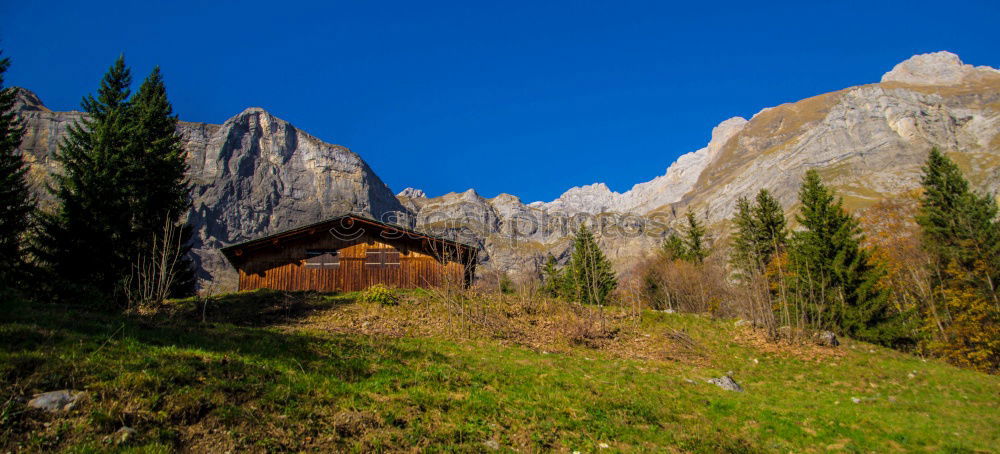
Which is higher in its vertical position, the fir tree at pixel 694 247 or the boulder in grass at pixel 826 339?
the fir tree at pixel 694 247

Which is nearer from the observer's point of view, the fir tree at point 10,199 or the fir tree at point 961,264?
the fir tree at point 10,199

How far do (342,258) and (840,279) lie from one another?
108 ft

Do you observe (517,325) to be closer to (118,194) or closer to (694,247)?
(118,194)

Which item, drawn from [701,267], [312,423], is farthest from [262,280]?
[701,267]

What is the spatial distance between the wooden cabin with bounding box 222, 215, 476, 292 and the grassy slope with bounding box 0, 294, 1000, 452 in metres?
12.1

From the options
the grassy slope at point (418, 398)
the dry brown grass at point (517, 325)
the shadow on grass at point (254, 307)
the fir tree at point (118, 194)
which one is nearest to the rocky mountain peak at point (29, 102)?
the fir tree at point (118, 194)

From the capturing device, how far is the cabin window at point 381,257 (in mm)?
28594

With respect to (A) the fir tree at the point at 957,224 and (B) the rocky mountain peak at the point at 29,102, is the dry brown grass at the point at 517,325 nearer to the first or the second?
(A) the fir tree at the point at 957,224

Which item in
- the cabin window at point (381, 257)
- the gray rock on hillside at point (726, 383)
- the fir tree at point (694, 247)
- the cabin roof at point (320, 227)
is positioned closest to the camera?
the gray rock on hillside at point (726, 383)

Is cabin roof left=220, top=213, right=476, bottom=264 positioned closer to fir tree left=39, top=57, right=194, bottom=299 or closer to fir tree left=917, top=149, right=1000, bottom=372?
fir tree left=39, top=57, right=194, bottom=299

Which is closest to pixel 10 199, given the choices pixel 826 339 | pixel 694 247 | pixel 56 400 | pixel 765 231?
pixel 56 400

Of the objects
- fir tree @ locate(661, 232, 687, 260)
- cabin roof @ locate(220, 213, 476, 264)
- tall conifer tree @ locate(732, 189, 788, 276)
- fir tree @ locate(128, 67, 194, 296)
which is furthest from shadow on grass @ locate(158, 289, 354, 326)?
fir tree @ locate(661, 232, 687, 260)

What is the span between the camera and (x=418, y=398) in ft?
27.4

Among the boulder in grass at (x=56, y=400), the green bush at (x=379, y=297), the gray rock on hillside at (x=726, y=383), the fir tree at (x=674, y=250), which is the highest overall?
the fir tree at (x=674, y=250)
